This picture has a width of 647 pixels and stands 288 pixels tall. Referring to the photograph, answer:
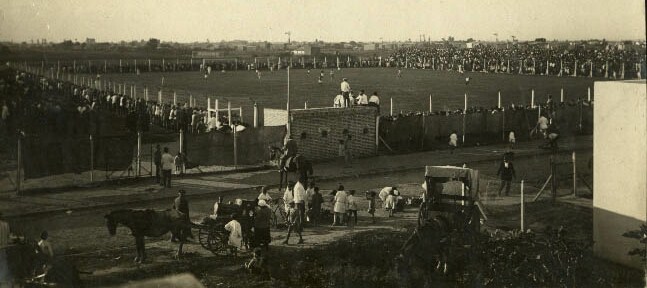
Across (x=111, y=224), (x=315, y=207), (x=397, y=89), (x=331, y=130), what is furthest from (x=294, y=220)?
(x=397, y=89)

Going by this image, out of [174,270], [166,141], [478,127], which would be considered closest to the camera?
[174,270]

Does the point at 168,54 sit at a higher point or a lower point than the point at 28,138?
higher

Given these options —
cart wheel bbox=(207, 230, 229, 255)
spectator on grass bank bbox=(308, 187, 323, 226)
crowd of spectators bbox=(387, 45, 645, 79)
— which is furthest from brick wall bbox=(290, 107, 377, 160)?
crowd of spectators bbox=(387, 45, 645, 79)

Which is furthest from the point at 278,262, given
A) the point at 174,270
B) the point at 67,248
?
the point at 67,248

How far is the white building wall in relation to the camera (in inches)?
541

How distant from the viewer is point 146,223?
1335 cm

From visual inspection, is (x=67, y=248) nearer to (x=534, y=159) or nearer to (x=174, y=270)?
(x=174, y=270)

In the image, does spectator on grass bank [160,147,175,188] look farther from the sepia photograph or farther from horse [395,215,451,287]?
horse [395,215,451,287]

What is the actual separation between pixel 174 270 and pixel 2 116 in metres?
18.5

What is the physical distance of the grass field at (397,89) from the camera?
49469 millimetres

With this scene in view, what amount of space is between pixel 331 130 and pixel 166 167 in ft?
25.1

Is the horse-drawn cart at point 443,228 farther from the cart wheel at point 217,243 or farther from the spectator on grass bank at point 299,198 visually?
the cart wheel at point 217,243

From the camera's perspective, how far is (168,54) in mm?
156375

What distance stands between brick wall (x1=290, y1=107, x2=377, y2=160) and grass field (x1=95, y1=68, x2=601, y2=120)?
49.1 ft
